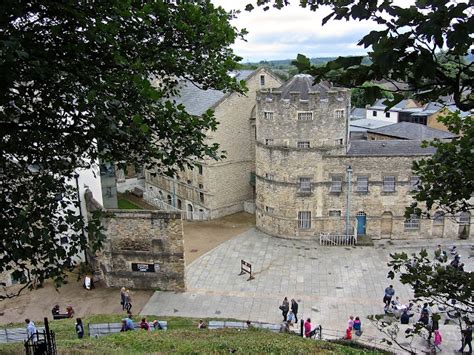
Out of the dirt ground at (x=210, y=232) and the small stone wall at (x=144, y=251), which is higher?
the small stone wall at (x=144, y=251)

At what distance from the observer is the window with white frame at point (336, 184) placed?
2961 centimetres

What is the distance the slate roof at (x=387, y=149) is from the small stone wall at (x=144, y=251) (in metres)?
14.0

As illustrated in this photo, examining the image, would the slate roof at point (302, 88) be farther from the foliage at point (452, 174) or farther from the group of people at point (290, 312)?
the foliage at point (452, 174)

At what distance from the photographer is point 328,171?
29547mm

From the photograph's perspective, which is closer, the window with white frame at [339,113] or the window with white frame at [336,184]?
the window with white frame at [339,113]

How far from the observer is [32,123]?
870 centimetres

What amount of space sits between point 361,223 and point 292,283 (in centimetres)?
850

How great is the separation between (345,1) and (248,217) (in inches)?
1258

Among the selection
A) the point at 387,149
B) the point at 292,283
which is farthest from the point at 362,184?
the point at 292,283

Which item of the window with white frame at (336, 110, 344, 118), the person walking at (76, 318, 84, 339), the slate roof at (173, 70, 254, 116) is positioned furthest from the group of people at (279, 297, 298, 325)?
the slate roof at (173, 70, 254, 116)

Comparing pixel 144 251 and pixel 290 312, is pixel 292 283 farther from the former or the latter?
pixel 144 251

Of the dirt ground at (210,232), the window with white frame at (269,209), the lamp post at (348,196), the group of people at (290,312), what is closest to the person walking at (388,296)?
the group of people at (290,312)

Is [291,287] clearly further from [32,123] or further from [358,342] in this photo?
[32,123]

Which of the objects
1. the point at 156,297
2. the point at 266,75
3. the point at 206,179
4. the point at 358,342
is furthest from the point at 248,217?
the point at 358,342
